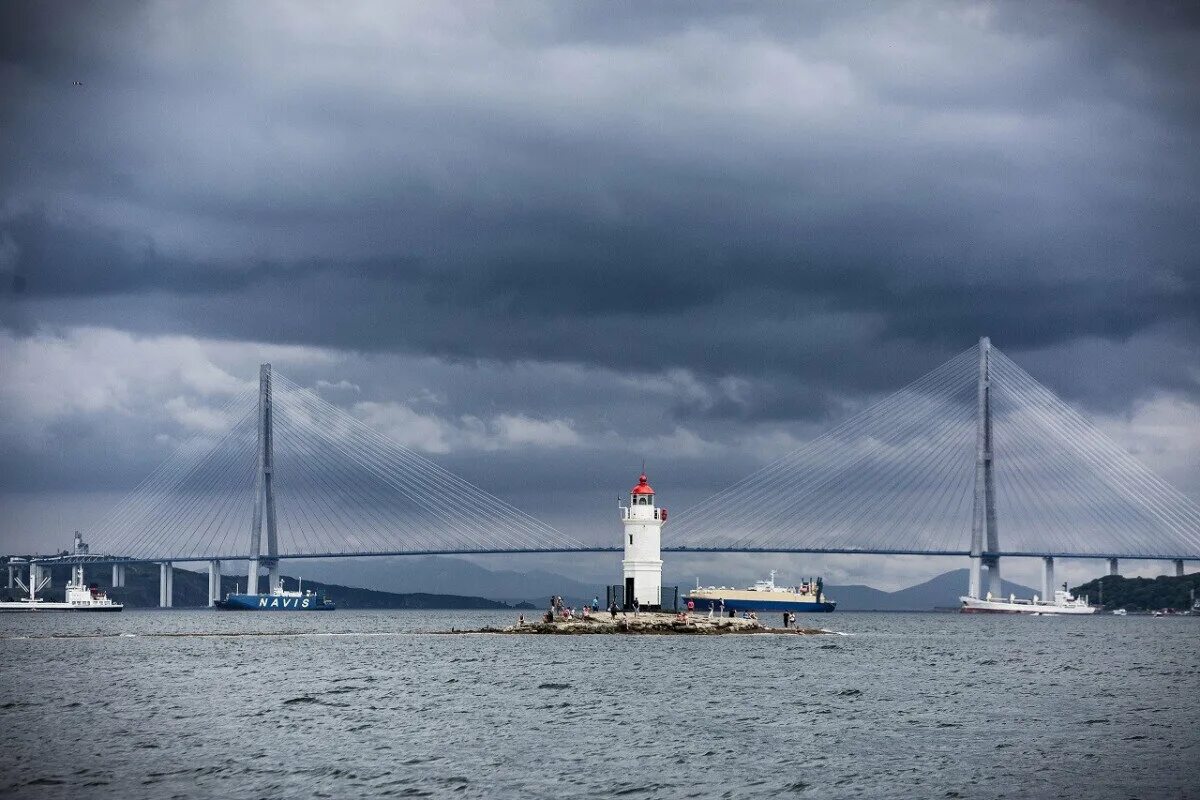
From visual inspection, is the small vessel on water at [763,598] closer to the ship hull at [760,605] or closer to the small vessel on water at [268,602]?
the ship hull at [760,605]

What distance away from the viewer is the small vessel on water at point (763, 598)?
18300 cm

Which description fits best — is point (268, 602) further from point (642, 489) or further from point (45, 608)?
point (642, 489)

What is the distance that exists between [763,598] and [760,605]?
1.43 m

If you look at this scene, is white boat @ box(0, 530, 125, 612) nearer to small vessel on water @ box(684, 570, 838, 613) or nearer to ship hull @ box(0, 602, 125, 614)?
ship hull @ box(0, 602, 125, 614)

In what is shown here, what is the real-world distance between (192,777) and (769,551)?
372 ft

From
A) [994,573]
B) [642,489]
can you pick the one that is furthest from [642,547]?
[994,573]

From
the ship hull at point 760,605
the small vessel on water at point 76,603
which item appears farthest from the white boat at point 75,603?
the ship hull at point 760,605

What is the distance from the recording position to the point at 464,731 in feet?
136

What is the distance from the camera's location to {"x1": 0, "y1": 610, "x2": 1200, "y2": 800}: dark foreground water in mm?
32656

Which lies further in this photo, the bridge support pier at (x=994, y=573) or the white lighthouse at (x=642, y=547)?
the bridge support pier at (x=994, y=573)

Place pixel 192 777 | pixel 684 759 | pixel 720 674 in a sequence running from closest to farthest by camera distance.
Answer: pixel 192 777 → pixel 684 759 → pixel 720 674

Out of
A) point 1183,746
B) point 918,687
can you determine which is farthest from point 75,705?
point 1183,746

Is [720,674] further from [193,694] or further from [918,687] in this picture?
[193,694]

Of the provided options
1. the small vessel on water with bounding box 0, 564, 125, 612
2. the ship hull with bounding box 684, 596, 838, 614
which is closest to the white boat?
the small vessel on water with bounding box 0, 564, 125, 612
